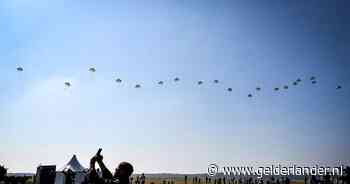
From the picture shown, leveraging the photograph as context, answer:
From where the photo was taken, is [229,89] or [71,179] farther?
[71,179]

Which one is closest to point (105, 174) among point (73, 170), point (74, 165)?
point (73, 170)

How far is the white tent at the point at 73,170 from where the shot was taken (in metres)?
30.5

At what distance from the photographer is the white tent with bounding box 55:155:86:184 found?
30450 millimetres

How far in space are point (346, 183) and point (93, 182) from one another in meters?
35.3

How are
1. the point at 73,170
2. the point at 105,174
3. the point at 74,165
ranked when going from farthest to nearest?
1. the point at 74,165
2. the point at 73,170
3. the point at 105,174

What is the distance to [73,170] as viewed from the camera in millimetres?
30750

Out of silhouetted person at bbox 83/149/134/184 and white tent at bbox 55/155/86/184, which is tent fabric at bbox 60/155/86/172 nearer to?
white tent at bbox 55/155/86/184

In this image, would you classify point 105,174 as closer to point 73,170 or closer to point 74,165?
point 73,170

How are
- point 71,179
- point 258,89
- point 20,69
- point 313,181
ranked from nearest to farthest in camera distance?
point 20,69 → point 258,89 → point 71,179 → point 313,181

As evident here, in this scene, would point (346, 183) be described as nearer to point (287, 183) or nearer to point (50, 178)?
point (287, 183)

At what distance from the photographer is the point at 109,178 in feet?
21.4

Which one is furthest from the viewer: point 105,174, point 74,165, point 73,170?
point 74,165

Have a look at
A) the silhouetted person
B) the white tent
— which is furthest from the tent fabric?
the silhouetted person

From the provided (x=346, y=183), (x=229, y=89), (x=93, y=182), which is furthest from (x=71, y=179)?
(x=346, y=183)
